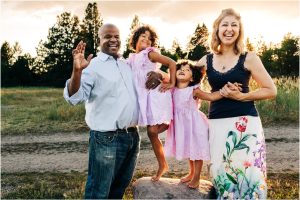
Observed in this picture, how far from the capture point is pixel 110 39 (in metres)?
3.73

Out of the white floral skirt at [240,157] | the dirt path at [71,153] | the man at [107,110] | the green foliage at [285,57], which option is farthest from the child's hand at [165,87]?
the green foliage at [285,57]

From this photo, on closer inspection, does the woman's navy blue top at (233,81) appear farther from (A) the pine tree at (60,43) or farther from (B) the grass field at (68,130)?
(A) the pine tree at (60,43)

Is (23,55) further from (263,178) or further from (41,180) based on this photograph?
(263,178)

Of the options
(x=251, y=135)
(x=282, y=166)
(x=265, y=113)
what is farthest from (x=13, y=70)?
(x=251, y=135)

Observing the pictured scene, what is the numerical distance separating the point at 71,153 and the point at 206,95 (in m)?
4.99

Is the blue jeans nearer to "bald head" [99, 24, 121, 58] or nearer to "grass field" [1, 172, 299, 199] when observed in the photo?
"bald head" [99, 24, 121, 58]

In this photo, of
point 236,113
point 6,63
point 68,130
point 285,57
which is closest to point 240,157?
point 236,113

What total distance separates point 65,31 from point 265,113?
1421 inches

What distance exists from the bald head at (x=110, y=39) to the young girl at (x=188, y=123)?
599 millimetres

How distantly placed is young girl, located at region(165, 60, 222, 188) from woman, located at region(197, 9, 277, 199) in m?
0.23

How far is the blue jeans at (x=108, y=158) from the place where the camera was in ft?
11.8

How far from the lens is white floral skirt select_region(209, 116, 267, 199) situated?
11.3 feet

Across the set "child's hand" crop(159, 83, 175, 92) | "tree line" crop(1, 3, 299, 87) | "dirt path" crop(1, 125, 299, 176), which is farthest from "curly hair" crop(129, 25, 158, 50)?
"tree line" crop(1, 3, 299, 87)

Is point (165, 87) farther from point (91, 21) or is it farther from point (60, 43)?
point (60, 43)
